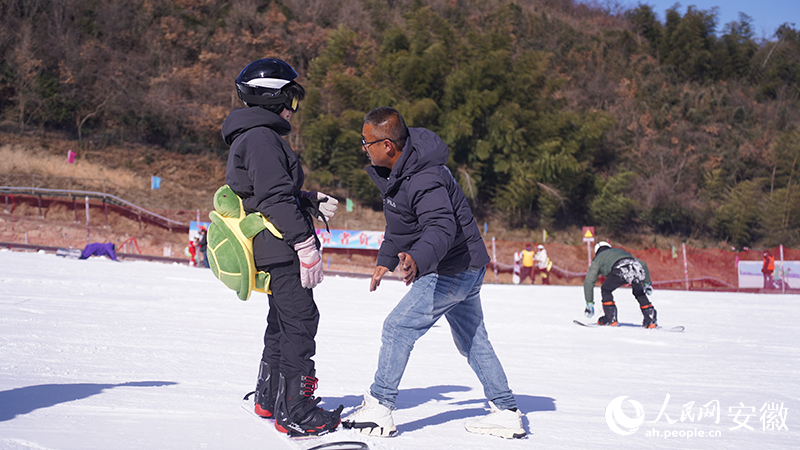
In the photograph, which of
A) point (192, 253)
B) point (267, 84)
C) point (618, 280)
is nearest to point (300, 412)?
point (267, 84)

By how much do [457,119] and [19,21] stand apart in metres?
26.3

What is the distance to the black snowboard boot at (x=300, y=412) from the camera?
109 inches

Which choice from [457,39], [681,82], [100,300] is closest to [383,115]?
[100,300]

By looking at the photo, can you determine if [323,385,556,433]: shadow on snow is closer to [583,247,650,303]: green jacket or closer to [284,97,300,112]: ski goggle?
[284,97,300,112]: ski goggle

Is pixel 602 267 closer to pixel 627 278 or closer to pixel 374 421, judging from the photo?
pixel 627 278

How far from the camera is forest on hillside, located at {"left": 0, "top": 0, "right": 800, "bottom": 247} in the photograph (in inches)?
1310

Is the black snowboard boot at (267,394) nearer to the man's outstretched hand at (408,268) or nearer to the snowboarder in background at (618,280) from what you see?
the man's outstretched hand at (408,268)

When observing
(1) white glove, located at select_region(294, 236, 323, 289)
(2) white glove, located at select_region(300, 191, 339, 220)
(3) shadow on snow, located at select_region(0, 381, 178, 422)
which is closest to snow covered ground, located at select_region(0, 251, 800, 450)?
(3) shadow on snow, located at select_region(0, 381, 178, 422)

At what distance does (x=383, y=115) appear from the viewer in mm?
2979

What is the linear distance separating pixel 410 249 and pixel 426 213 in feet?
0.61

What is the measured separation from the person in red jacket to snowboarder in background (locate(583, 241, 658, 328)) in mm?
14949

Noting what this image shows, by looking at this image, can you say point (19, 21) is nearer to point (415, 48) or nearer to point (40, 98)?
point (40, 98)

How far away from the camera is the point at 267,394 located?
300 cm

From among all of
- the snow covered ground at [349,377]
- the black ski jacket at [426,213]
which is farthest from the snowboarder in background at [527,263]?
the black ski jacket at [426,213]
